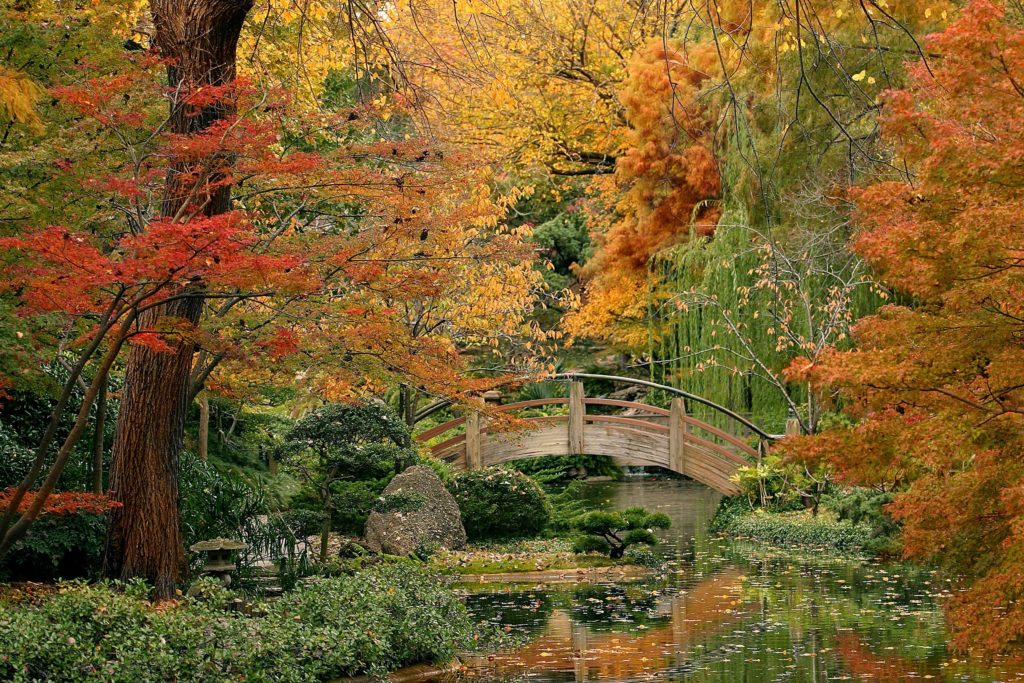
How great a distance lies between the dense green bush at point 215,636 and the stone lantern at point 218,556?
1048mm

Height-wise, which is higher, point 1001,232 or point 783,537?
point 1001,232

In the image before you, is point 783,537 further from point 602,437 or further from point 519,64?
point 519,64

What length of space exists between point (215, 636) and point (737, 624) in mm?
5479

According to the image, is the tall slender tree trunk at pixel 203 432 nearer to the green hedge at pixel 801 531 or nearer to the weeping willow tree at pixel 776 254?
the weeping willow tree at pixel 776 254

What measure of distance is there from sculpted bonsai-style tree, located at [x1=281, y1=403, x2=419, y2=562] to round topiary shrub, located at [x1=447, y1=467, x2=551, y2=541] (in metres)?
2.56

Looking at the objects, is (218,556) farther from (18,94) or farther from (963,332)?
(963,332)

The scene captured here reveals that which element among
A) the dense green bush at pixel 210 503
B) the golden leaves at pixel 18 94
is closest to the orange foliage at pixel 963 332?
the golden leaves at pixel 18 94

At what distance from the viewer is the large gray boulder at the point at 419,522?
15.4 metres

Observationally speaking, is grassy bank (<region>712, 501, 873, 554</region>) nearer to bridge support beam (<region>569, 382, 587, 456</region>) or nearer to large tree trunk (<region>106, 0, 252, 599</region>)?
bridge support beam (<region>569, 382, 587, 456</region>)

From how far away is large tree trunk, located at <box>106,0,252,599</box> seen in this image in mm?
9039

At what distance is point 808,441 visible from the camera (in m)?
10.0

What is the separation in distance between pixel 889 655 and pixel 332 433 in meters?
6.99

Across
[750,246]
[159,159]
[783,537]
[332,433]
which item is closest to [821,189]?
[750,246]

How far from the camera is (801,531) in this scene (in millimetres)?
17281
